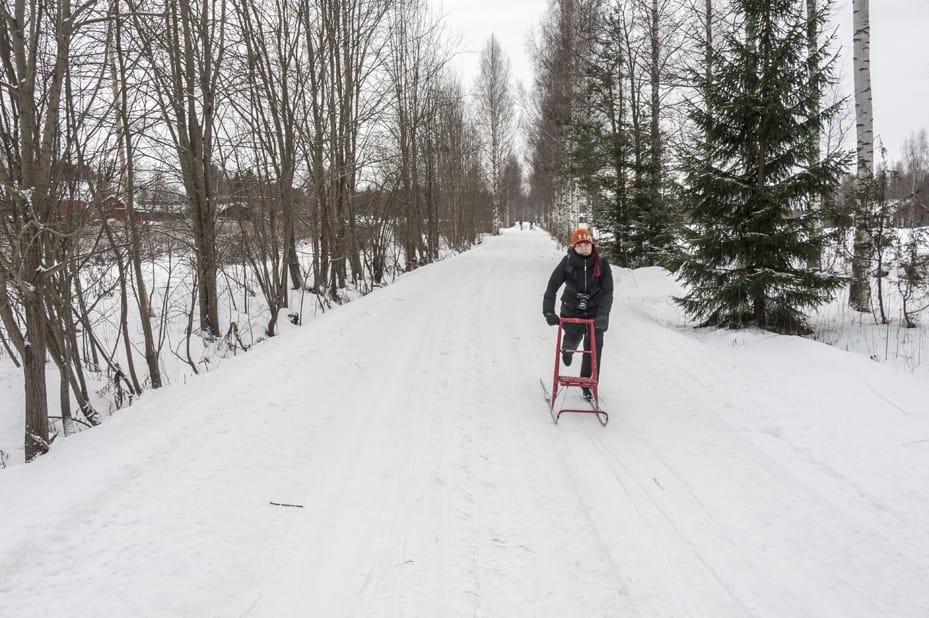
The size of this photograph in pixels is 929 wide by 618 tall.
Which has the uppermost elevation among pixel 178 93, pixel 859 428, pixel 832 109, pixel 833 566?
pixel 178 93

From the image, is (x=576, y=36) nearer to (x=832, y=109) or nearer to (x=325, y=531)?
(x=832, y=109)

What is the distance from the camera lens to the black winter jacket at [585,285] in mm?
5512

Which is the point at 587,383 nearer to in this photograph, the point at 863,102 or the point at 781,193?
the point at 781,193

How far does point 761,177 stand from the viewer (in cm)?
738

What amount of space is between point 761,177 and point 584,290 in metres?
4.07

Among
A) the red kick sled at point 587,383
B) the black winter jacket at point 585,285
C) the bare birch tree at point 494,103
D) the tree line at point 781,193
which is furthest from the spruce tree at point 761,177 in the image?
the bare birch tree at point 494,103

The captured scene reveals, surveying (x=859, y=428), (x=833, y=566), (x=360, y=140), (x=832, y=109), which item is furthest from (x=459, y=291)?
(x=833, y=566)

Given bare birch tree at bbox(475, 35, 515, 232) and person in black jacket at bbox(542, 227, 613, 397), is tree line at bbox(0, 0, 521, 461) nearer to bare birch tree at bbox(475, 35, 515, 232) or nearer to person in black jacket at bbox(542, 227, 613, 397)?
person in black jacket at bbox(542, 227, 613, 397)

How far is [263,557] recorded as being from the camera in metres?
2.94

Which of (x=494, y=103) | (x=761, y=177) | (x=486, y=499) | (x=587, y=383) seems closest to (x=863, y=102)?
(x=761, y=177)

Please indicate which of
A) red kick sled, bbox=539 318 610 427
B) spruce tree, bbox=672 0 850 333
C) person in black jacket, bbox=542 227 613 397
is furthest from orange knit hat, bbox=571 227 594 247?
spruce tree, bbox=672 0 850 333

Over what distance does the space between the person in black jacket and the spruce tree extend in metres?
2.90

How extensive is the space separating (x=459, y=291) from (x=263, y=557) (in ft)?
34.5

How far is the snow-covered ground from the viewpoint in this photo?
2.62 meters
